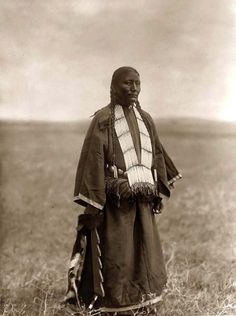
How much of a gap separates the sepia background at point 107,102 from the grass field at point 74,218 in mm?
16

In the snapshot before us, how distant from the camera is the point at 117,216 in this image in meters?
3.27

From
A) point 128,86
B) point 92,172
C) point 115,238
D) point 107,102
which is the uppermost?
point 107,102

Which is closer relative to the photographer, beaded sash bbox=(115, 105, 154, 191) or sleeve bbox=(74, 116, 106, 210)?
sleeve bbox=(74, 116, 106, 210)

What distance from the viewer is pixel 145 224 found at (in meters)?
3.31

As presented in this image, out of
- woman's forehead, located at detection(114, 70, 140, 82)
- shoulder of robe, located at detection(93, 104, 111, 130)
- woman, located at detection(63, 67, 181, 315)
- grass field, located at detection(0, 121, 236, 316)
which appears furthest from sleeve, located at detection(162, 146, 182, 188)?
grass field, located at detection(0, 121, 236, 316)

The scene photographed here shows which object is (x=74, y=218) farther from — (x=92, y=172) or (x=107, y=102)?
(x=92, y=172)

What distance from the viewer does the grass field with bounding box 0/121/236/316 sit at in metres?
4.00

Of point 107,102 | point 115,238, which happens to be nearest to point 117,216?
point 115,238

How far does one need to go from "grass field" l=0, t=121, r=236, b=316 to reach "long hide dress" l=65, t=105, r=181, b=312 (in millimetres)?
515

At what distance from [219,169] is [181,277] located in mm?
1729

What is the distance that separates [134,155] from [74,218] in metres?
3.09

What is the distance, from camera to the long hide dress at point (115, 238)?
3.20 meters

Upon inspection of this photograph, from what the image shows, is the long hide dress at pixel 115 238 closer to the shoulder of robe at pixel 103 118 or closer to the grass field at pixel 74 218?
the shoulder of robe at pixel 103 118

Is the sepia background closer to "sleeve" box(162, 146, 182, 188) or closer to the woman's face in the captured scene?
"sleeve" box(162, 146, 182, 188)
